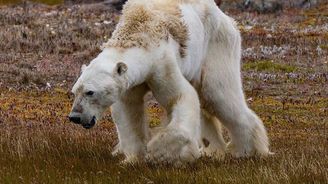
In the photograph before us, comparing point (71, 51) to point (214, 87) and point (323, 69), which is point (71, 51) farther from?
point (214, 87)

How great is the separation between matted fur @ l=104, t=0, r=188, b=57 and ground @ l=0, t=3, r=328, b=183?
1276mm

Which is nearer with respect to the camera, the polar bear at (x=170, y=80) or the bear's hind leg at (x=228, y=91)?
the polar bear at (x=170, y=80)

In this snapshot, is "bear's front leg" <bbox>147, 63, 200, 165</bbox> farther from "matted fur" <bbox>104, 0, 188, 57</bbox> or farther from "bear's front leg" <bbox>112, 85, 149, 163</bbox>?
"matted fur" <bbox>104, 0, 188, 57</bbox>

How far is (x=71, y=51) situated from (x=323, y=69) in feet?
27.3

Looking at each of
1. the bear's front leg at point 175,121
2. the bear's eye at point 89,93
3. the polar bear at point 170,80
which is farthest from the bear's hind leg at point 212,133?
the bear's eye at point 89,93

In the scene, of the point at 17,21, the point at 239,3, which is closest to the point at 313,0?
the point at 239,3

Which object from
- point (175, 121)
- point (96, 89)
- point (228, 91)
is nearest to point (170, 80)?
point (175, 121)

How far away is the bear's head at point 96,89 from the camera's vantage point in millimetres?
7371

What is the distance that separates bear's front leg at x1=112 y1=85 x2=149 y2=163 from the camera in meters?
8.45

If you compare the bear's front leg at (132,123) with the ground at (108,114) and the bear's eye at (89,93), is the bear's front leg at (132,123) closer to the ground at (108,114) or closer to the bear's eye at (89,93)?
the ground at (108,114)

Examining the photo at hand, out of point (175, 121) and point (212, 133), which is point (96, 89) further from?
point (212, 133)

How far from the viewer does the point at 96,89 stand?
742 centimetres

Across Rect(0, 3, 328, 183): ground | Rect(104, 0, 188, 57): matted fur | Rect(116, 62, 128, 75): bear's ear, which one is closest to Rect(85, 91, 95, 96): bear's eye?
Rect(116, 62, 128, 75): bear's ear

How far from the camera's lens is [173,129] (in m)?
8.06
